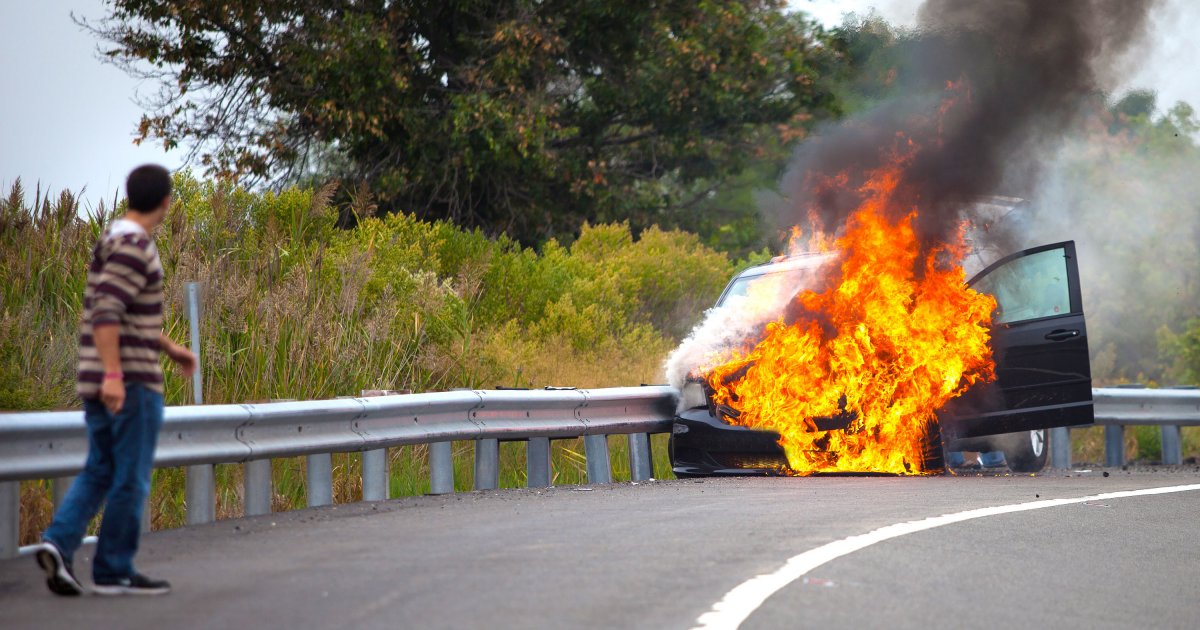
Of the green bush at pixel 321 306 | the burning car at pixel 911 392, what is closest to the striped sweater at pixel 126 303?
the green bush at pixel 321 306

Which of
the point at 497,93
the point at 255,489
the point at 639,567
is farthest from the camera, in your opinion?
the point at 497,93

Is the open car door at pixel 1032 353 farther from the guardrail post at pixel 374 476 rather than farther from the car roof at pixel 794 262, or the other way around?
the guardrail post at pixel 374 476

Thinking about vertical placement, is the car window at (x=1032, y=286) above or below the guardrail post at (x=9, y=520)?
above

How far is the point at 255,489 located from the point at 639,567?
3.18m

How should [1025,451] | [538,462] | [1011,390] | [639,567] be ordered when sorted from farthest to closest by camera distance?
[1025,451] < [1011,390] < [538,462] < [639,567]

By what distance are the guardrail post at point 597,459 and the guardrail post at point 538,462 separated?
1.88 feet

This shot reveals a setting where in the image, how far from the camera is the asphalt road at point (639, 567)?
6.33 metres


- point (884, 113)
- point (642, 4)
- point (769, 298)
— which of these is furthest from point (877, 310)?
point (642, 4)

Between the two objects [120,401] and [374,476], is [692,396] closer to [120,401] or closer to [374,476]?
[374,476]

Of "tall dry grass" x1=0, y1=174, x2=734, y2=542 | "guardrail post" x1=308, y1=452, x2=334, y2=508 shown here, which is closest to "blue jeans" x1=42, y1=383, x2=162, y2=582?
"tall dry grass" x1=0, y1=174, x2=734, y2=542

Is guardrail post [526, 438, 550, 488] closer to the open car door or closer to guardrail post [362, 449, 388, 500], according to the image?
guardrail post [362, 449, 388, 500]

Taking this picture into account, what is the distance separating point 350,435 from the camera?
33.8 ft

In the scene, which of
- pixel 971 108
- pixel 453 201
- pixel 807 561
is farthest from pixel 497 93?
pixel 807 561

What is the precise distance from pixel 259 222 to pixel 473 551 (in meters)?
9.47
